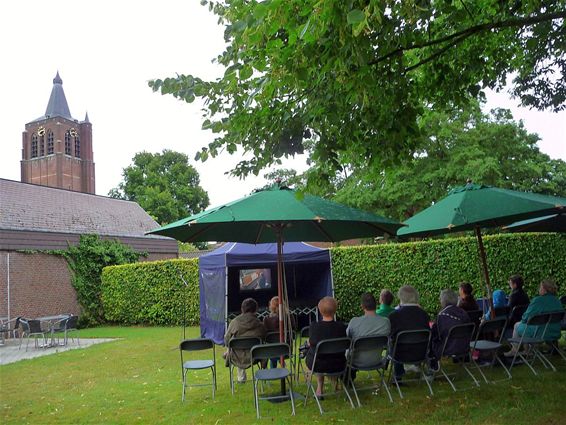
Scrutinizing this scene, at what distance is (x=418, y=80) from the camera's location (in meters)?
7.45

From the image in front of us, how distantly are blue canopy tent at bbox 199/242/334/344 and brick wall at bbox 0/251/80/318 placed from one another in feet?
29.3

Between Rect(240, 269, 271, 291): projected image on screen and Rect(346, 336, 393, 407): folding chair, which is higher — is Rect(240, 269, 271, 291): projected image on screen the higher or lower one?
the higher one

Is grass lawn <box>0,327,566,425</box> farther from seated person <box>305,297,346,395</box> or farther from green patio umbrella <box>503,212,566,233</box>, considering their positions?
green patio umbrella <box>503,212,566,233</box>

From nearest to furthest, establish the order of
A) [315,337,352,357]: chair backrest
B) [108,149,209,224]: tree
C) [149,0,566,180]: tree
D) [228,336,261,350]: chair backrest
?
[149,0,566,180]: tree, [315,337,352,357]: chair backrest, [228,336,261,350]: chair backrest, [108,149,209,224]: tree

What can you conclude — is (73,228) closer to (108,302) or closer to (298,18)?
(108,302)

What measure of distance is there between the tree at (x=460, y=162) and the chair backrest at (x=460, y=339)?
49.2 ft

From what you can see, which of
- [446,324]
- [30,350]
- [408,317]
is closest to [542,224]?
[446,324]

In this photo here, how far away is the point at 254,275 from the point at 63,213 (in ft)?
38.7

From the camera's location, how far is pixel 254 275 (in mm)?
15539

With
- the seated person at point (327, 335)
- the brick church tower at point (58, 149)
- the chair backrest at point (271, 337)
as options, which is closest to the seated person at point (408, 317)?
the seated person at point (327, 335)

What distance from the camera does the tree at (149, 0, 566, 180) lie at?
13.0 ft

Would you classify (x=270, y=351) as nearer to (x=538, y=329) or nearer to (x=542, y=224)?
(x=538, y=329)

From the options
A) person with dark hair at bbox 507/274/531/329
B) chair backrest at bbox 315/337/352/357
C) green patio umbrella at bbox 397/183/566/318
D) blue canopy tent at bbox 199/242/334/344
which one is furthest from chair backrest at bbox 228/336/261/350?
blue canopy tent at bbox 199/242/334/344

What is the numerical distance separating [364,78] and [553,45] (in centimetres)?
537
